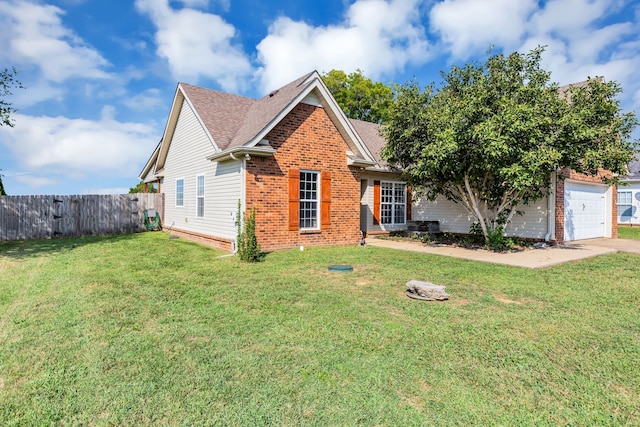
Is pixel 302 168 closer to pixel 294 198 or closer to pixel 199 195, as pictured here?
pixel 294 198

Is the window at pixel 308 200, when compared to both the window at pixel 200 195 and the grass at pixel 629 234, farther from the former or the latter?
the grass at pixel 629 234

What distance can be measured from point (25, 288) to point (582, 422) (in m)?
8.28

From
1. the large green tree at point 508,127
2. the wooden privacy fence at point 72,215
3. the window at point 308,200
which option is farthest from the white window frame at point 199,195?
the large green tree at point 508,127

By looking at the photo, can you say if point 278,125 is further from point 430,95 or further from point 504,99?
point 504,99

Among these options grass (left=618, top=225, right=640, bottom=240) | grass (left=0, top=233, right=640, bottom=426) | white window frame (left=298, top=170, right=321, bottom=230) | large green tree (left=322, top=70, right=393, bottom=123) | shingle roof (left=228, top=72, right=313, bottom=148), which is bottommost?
grass (left=0, top=233, right=640, bottom=426)

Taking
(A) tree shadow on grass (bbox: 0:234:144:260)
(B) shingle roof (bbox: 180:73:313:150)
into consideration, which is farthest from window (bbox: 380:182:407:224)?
(A) tree shadow on grass (bbox: 0:234:144:260)

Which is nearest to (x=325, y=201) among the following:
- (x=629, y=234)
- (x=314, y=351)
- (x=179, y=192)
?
(x=179, y=192)

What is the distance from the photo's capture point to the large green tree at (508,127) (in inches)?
369

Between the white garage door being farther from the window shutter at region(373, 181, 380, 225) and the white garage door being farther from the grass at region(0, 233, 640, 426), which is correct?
the grass at region(0, 233, 640, 426)

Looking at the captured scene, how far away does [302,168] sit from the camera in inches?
449

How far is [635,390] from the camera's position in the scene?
306cm

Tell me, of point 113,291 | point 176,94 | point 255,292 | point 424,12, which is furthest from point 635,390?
point 176,94

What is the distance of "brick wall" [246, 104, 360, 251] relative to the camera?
10594mm

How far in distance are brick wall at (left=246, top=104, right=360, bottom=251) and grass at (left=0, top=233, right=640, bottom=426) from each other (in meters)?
3.58
